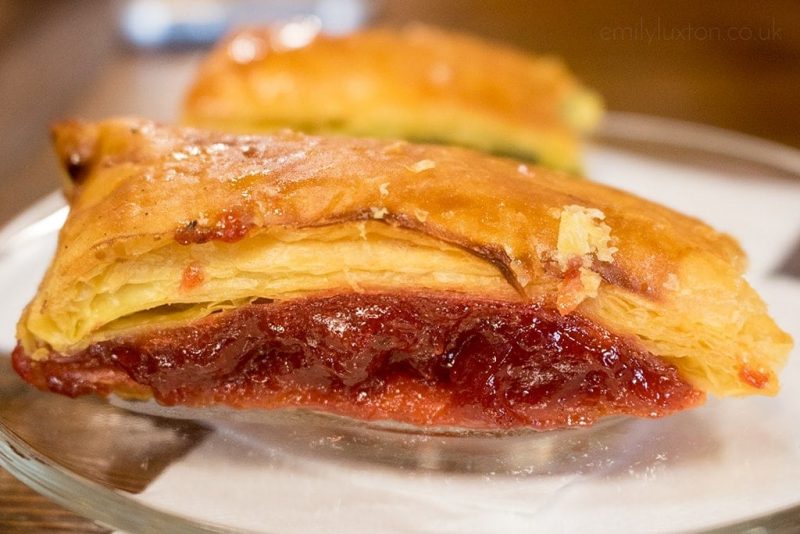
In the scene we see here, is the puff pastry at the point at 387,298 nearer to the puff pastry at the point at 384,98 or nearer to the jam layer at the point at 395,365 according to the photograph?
the jam layer at the point at 395,365

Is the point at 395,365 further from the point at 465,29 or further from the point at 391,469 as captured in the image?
the point at 465,29

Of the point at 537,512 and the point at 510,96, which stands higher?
the point at 510,96

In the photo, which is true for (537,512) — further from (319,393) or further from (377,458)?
(319,393)

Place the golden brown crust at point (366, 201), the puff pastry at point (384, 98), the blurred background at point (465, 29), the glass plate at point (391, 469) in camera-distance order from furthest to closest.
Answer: the blurred background at point (465, 29) → the puff pastry at point (384, 98) → the golden brown crust at point (366, 201) → the glass plate at point (391, 469)

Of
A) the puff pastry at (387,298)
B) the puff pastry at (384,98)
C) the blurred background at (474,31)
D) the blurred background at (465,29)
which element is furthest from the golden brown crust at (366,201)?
the blurred background at (474,31)

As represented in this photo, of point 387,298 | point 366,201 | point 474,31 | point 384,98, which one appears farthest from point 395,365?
point 474,31

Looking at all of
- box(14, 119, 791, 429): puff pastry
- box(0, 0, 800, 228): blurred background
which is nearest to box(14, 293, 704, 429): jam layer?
box(14, 119, 791, 429): puff pastry

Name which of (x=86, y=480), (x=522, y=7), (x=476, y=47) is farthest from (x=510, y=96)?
(x=522, y=7)

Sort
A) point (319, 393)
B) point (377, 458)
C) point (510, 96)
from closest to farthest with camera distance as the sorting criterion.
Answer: point (377, 458) < point (319, 393) < point (510, 96)
